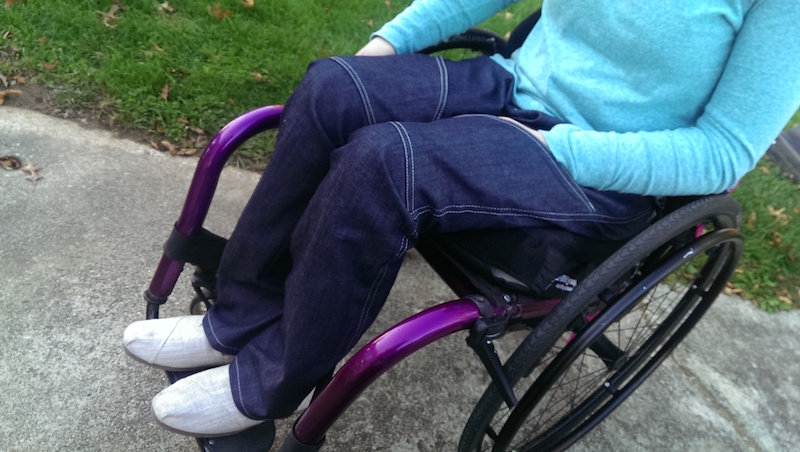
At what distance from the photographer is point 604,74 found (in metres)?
1.23

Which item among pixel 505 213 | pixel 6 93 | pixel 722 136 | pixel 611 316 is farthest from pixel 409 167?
pixel 6 93

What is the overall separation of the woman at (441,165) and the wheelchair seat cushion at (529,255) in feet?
0.12

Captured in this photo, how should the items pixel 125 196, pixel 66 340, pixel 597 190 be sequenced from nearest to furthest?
pixel 597 190, pixel 66 340, pixel 125 196

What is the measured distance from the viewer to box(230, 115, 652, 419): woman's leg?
96 cm

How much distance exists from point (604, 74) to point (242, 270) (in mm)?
910

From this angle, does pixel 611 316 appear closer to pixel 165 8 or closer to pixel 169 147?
pixel 169 147

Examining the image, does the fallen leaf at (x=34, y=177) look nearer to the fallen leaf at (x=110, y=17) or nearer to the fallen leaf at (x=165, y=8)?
the fallen leaf at (x=110, y=17)

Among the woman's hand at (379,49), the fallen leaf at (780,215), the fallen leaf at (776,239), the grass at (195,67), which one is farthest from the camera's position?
the fallen leaf at (780,215)

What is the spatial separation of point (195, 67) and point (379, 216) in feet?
6.67

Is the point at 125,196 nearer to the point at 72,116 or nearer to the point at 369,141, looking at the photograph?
the point at 72,116

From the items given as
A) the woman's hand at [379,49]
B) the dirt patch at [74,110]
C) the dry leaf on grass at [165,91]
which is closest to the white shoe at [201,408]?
the woman's hand at [379,49]

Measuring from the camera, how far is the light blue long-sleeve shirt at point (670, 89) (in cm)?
101

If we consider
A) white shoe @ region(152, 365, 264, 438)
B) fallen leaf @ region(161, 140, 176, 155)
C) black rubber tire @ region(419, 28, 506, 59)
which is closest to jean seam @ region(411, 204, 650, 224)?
white shoe @ region(152, 365, 264, 438)

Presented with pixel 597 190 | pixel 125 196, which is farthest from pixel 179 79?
pixel 597 190
